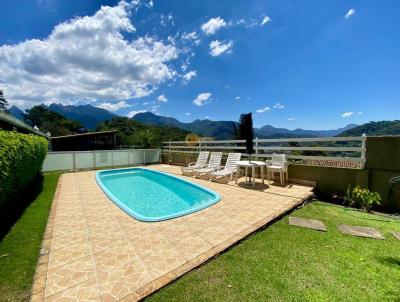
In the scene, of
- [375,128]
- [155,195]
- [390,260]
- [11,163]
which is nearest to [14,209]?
[11,163]

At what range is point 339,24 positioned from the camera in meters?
8.91

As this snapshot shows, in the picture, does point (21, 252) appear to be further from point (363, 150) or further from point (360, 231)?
point (363, 150)

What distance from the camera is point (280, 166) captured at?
287 inches

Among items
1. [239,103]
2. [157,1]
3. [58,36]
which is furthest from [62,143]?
[239,103]

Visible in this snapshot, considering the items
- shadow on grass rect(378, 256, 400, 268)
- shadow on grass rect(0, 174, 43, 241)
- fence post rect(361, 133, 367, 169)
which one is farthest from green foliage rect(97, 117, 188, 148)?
shadow on grass rect(378, 256, 400, 268)

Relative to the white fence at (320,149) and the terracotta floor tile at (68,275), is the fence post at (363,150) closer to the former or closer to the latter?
the white fence at (320,149)

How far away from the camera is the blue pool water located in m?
5.63

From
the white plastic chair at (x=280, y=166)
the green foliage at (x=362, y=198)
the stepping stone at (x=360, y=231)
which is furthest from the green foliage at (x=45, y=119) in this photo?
the stepping stone at (x=360, y=231)

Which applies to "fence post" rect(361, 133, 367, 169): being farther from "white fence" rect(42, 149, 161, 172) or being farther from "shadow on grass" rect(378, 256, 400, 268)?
"white fence" rect(42, 149, 161, 172)

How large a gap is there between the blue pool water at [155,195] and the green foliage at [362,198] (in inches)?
146

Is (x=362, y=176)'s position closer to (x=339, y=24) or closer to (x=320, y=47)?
(x=339, y=24)

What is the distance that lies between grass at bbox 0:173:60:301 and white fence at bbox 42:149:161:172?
7.24m

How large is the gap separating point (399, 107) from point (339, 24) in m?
29.3

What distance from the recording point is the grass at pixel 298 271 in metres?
2.34
